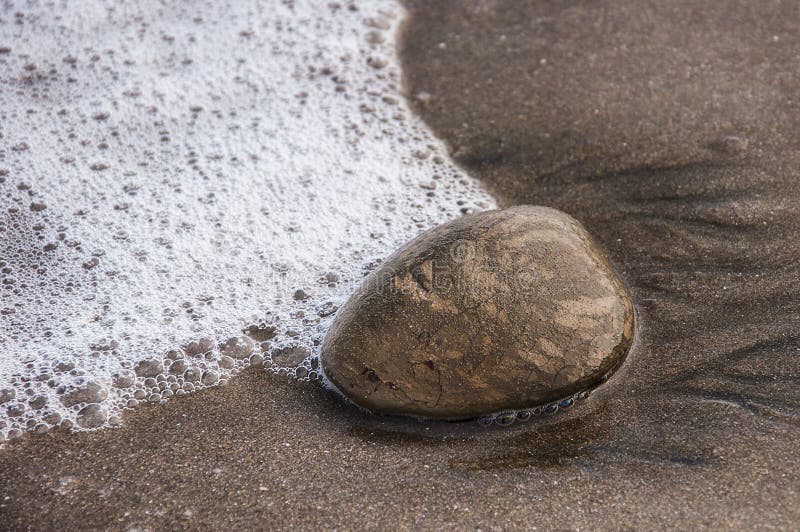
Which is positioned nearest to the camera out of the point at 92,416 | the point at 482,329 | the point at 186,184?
the point at 482,329

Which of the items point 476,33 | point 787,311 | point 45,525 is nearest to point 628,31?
point 476,33

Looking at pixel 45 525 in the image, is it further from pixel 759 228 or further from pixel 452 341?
pixel 759 228

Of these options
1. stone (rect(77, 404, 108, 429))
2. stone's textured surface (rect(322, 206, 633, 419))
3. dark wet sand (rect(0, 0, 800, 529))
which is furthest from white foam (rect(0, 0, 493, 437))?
stone's textured surface (rect(322, 206, 633, 419))

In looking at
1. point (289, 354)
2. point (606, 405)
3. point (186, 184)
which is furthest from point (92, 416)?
point (606, 405)

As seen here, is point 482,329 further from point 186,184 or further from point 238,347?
point 186,184

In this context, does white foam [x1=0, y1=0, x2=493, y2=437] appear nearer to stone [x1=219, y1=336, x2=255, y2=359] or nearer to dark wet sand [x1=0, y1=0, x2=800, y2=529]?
stone [x1=219, y1=336, x2=255, y2=359]

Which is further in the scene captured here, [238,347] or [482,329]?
[238,347]
